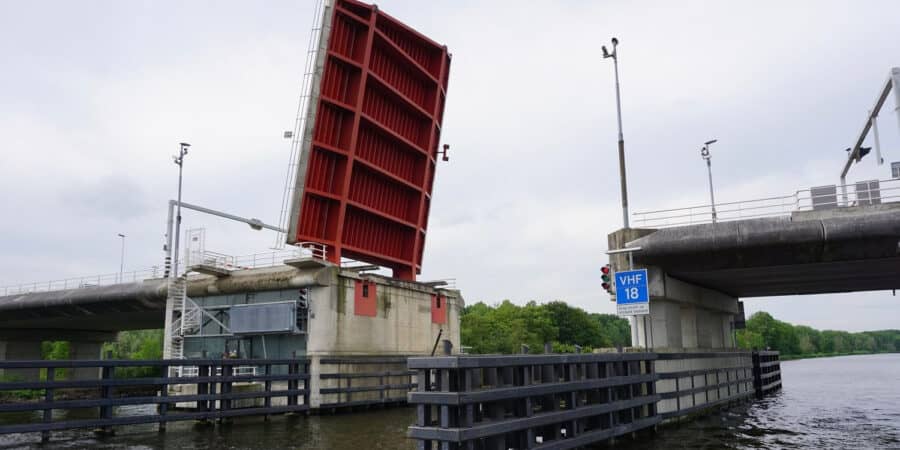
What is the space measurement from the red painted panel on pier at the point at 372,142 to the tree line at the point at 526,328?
39526mm

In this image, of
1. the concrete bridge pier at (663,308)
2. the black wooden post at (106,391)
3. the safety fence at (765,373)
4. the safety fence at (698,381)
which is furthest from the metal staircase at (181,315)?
the safety fence at (765,373)

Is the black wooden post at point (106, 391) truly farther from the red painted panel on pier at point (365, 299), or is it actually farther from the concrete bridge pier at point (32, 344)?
the concrete bridge pier at point (32, 344)

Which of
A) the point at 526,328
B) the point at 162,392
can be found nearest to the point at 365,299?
the point at 162,392

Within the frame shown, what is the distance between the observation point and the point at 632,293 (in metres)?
17.3

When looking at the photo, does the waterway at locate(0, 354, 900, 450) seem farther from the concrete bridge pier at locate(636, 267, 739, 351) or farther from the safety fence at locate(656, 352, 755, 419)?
the concrete bridge pier at locate(636, 267, 739, 351)

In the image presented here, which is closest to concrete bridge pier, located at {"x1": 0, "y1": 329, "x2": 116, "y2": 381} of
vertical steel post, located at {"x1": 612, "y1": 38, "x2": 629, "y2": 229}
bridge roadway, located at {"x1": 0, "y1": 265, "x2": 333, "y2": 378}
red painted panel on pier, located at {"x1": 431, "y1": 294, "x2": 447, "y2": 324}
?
bridge roadway, located at {"x1": 0, "y1": 265, "x2": 333, "y2": 378}

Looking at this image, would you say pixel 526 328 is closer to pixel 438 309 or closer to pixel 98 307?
pixel 438 309

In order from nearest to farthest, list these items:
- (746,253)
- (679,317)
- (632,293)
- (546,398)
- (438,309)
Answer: (546,398) → (632,293) → (746,253) → (679,317) → (438,309)

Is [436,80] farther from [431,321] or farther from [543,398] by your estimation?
[543,398]

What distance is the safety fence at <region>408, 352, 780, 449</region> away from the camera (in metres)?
9.70

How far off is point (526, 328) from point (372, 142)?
61.2m

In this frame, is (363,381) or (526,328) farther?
(526,328)

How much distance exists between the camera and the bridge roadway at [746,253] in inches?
689

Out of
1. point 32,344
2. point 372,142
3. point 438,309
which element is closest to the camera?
point 372,142
